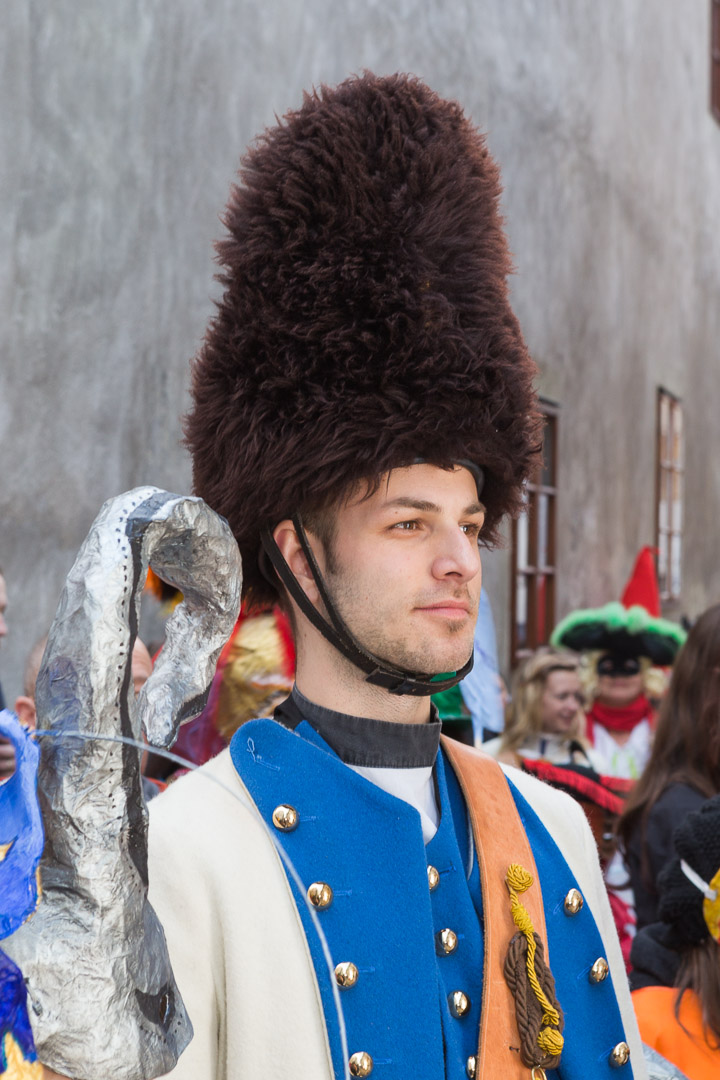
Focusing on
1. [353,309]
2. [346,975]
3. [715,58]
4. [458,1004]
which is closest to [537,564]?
[353,309]

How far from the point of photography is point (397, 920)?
62.1 inches

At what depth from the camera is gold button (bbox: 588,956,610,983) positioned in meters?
1.75

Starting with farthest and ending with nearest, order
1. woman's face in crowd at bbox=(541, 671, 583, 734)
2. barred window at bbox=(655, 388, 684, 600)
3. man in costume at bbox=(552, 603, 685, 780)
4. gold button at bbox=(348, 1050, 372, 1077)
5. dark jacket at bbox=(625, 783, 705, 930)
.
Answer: barred window at bbox=(655, 388, 684, 600), man in costume at bbox=(552, 603, 685, 780), woman's face in crowd at bbox=(541, 671, 583, 734), dark jacket at bbox=(625, 783, 705, 930), gold button at bbox=(348, 1050, 372, 1077)

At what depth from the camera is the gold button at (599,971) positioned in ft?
5.73

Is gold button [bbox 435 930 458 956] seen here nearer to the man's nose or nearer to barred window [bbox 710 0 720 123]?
the man's nose

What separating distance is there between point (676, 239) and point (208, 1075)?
11.9 metres

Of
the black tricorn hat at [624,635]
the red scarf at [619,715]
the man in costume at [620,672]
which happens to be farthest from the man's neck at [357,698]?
the black tricorn hat at [624,635]

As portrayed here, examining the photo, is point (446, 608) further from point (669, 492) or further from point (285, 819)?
point (669, 492)

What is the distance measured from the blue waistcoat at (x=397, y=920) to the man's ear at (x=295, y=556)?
215 mm

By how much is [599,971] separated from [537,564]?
6.85 meters

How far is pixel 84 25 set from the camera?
167 inches

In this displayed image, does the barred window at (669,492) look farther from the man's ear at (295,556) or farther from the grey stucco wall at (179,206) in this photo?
the man's ear at (295,556)

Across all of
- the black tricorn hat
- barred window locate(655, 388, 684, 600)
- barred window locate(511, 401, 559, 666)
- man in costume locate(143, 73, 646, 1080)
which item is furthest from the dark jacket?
barred window locate(655, 388, 684, 600)

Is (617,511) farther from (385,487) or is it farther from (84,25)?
(385,487)
